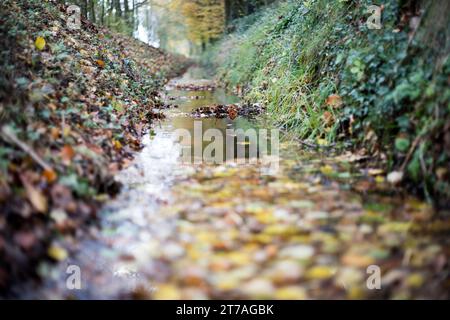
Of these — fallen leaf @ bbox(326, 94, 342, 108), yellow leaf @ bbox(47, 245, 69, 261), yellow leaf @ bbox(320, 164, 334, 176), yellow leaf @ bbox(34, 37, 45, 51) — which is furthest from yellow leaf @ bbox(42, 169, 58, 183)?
fallen leaf @ bbox(326, 94, 342, 108)

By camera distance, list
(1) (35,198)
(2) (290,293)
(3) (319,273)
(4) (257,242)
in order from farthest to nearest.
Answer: (4) (257,242)
(1) (35,198)
(3) (319,273)
(2) (290,293)

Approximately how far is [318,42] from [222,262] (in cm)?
474

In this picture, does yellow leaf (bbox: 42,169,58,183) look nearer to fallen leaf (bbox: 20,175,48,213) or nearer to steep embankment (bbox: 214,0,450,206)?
fallen leaf (bbox: 20,175,48,213)

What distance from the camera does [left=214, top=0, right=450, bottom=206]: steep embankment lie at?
3.08 m

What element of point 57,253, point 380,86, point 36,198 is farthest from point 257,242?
point 380,86

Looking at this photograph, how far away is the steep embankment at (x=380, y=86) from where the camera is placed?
3.08 meters

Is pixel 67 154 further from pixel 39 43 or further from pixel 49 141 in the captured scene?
pixel 39 43

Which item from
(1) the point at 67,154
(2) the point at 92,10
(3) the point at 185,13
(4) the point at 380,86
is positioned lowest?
(1) the point at 67,154

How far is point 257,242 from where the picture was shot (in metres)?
2.46

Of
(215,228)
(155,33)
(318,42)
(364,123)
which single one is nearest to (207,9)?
(155,33)

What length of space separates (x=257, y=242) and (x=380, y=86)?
2363 millimetres

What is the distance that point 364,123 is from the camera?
4133 mm

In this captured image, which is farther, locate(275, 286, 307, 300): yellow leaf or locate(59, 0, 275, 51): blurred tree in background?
locate(59, 0, 275, 51): blurred tree in background
